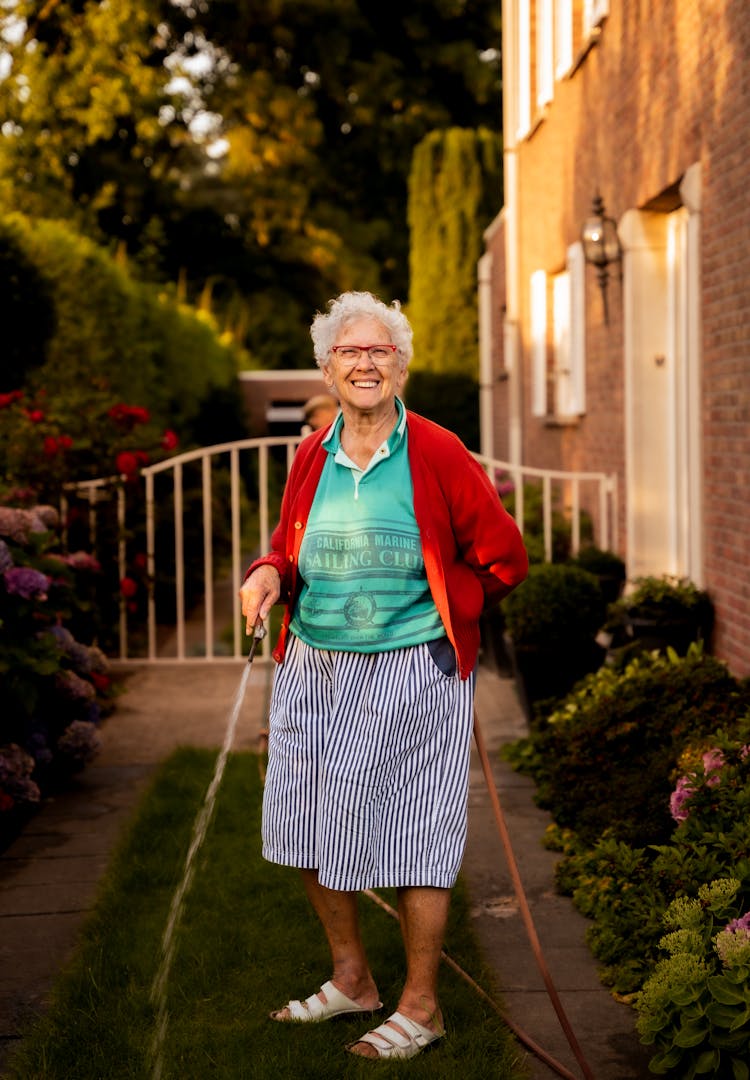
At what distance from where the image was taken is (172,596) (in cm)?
1223

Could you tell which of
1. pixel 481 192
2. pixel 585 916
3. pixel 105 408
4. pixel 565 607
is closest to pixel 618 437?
pixel 565 607

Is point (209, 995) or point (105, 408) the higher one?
point (105, 408)

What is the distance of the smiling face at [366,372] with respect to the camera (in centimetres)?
379

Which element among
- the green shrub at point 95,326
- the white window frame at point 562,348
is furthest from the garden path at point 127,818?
the white window frame at point 562,348

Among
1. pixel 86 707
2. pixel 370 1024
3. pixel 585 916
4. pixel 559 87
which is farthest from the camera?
pixel 559 87

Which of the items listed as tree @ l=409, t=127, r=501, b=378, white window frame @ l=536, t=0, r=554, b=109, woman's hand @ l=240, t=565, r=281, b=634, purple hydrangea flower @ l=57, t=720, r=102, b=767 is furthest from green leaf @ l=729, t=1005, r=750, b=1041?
tree @ l=409, t=127, r=501, b=378

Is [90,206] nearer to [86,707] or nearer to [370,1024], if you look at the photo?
[86,707]

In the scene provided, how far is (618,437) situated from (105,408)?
3350 millimetres

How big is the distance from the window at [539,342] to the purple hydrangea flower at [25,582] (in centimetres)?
773

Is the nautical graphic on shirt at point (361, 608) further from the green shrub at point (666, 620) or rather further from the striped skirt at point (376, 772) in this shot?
the green shrub at point (666, 620)

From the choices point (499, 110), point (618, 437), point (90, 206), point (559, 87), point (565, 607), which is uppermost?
point (499, 110)

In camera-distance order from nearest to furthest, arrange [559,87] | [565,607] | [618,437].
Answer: [565,607], [618,437], [559,87]

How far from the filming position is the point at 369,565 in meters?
3.74

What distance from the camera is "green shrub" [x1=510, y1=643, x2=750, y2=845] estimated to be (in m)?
5.28
